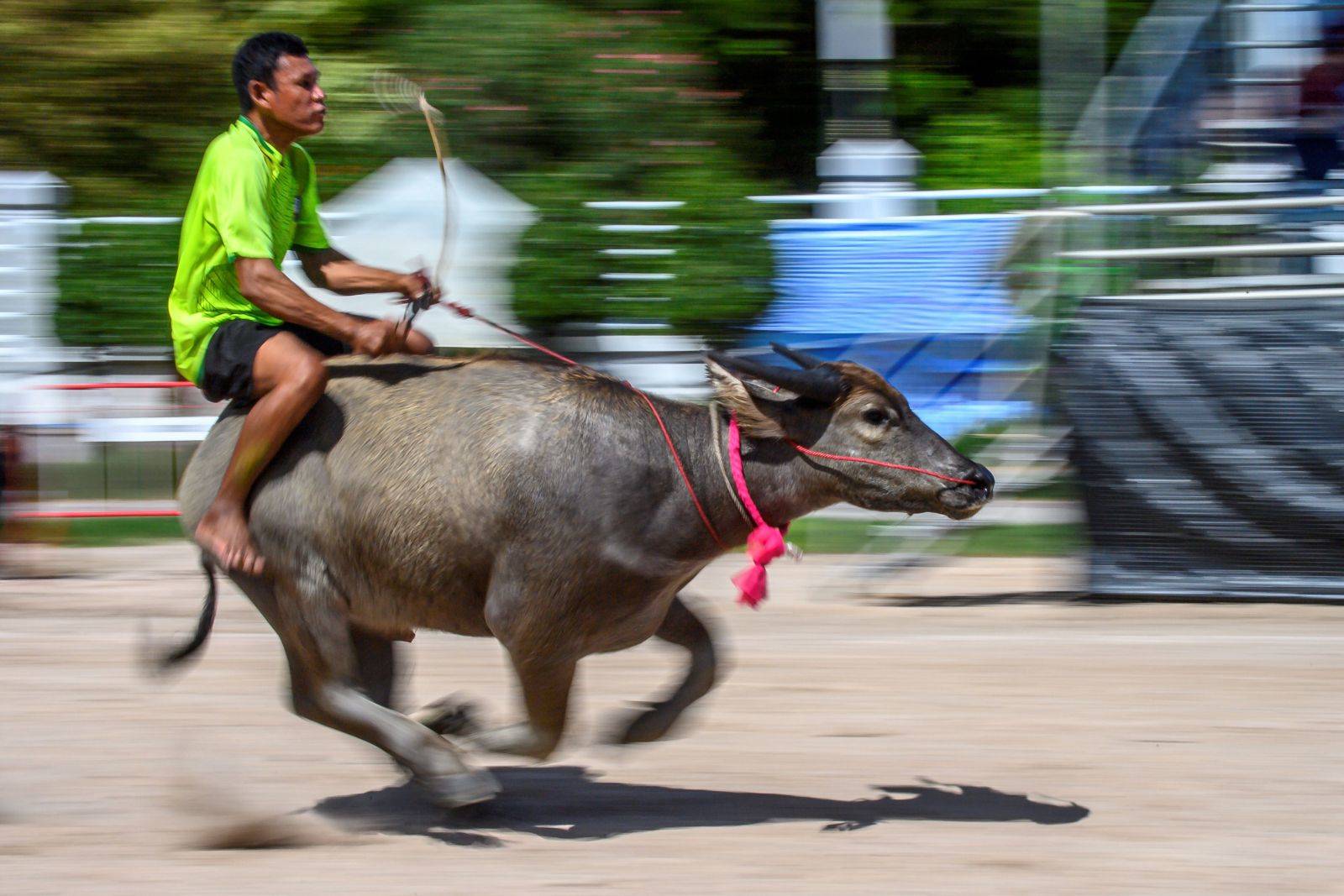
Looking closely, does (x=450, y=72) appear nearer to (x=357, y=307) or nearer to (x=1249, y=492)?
(x=357, y=307)

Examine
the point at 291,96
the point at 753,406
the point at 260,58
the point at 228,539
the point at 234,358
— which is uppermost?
the point at 260,58

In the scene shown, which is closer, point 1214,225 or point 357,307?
point 1214,225

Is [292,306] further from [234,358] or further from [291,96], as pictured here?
[291,96]

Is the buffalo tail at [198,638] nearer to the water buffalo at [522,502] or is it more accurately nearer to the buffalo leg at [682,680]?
the water buffalo at [522,502]

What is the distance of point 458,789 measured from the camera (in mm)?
4816

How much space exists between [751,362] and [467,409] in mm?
855

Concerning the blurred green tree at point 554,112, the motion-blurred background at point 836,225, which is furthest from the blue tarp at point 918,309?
the blurred green tree at point 554,112

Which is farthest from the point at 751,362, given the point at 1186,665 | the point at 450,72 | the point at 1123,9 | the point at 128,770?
the point at 1123,9

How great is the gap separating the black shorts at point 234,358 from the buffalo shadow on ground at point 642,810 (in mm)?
1417

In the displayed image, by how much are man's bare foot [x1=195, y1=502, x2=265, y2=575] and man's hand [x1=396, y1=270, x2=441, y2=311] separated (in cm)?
89

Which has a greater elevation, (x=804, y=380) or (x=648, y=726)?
(x=804, y=380)

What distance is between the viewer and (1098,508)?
841cm

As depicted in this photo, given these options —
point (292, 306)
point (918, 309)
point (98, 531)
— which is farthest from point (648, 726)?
point (98, 531)

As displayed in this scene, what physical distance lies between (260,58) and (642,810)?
263 centimetres
